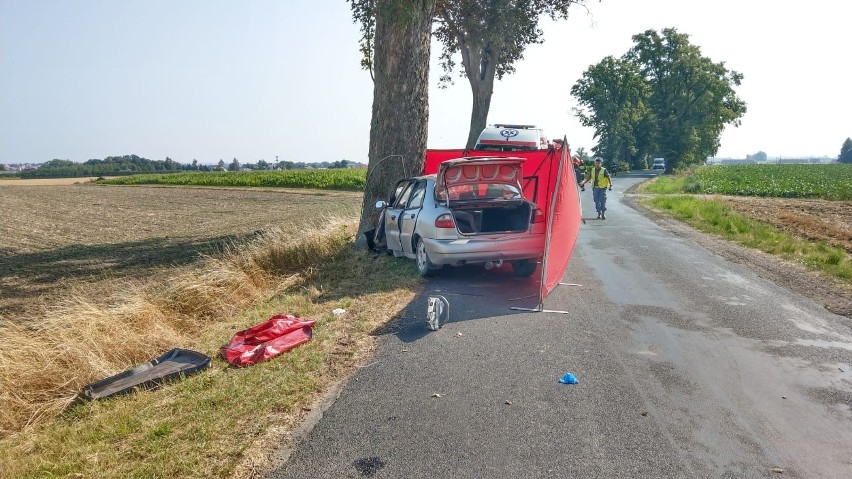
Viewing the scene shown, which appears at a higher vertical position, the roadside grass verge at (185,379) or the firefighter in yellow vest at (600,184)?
the firefighter in yellow vest at (600,184)

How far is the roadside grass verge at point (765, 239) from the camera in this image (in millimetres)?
12227

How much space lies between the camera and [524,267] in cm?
1055

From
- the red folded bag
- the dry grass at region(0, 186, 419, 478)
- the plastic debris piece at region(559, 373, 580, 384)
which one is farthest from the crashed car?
the plastic debris piece at region(559, 373, 580, 384)

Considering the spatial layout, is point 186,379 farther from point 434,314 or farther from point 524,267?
point 524,267

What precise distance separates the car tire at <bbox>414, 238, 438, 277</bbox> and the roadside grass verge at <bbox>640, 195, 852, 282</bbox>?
6.60 metres

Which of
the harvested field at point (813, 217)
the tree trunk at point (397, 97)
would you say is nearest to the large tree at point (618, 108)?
the harvested field at point (813, 217)

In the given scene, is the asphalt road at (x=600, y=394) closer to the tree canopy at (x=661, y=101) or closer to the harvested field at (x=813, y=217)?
the harvested field at (x=813, y=217)

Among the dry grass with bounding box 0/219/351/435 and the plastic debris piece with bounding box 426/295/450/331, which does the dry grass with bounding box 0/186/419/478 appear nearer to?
the dry grass with bounding box 0/219/351/435

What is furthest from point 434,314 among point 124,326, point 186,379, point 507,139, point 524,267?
point 507,139

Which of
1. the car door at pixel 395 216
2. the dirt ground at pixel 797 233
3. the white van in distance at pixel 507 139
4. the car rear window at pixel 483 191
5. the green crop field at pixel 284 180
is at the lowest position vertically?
the green crop field at pixel 284 180

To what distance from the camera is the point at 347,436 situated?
4793mm

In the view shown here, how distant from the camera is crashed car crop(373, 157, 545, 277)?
32.2 ft

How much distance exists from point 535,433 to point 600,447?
0.46 metres

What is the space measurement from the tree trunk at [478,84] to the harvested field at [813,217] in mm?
10434
